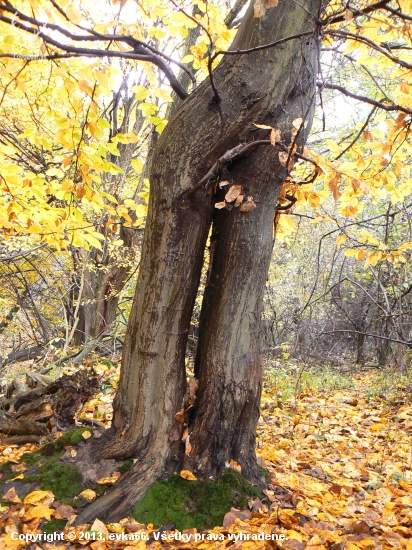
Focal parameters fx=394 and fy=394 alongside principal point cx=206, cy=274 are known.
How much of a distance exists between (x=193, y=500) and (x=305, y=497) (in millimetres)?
805

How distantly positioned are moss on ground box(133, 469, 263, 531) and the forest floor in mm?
56

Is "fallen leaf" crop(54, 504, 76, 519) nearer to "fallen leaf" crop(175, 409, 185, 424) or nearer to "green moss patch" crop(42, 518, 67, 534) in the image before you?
"green moss patch" crop(42, 518, 67, 534)

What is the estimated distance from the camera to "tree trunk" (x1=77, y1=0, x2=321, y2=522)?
2457 millimetres

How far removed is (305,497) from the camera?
260 cm

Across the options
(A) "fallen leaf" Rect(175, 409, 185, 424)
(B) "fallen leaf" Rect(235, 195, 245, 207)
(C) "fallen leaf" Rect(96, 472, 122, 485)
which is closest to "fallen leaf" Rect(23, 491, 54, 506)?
(C) "fallen leaf" Rect(96, 472, 122, 485)

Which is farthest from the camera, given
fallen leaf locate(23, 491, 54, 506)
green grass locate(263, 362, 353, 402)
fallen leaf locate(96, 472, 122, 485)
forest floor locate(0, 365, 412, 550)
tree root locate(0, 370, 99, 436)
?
green grass locate(263, 362, 353, 402)

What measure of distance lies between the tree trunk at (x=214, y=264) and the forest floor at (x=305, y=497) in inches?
13.6

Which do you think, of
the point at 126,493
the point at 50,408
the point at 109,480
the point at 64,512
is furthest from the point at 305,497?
the point at 50,408

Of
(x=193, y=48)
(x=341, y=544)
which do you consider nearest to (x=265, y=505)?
Result: (x=341, y=544)

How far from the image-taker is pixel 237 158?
2.54 meters

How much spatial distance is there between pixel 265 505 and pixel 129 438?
0.92 metres

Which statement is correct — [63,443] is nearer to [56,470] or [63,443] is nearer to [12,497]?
[56,470]

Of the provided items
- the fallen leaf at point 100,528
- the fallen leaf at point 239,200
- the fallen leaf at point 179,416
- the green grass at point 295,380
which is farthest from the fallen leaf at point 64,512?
the green grass at point 295,380

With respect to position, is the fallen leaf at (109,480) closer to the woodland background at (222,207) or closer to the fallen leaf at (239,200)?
the woodland background at (222,207)
